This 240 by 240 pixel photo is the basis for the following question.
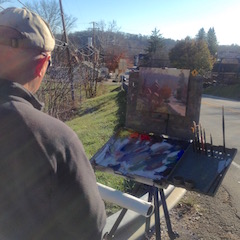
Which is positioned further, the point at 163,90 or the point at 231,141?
the point at 231,141

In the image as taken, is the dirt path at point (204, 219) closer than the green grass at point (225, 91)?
Yes

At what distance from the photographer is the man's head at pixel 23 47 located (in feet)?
4.69

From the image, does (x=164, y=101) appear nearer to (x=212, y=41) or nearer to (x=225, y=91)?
(x=225, y=91)

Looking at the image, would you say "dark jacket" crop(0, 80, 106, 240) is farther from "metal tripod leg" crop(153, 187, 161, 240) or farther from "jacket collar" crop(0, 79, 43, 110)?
"metal tripod leg" crop(153, 187, 161, 240)

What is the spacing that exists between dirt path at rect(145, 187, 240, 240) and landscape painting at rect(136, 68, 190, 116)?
1.49 metres

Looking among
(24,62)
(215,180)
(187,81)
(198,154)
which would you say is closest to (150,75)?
(187,81)

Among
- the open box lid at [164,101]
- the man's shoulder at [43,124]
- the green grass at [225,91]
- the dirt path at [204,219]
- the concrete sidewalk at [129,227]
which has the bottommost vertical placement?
the green grass at [225,91]

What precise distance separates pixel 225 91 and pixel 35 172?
35.9 meters

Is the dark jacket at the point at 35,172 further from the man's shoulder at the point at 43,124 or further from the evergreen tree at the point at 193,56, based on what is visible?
the evergreen tree at the point at 193,56

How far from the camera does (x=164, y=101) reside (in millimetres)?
3533

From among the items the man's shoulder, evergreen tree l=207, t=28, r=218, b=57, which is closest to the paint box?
the man's shoulder

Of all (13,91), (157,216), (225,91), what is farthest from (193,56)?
(13,91)

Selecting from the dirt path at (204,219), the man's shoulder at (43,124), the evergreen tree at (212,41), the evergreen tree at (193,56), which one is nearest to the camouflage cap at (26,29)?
the man's shoulder at (43,124)

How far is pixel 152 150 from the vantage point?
11.1ft
